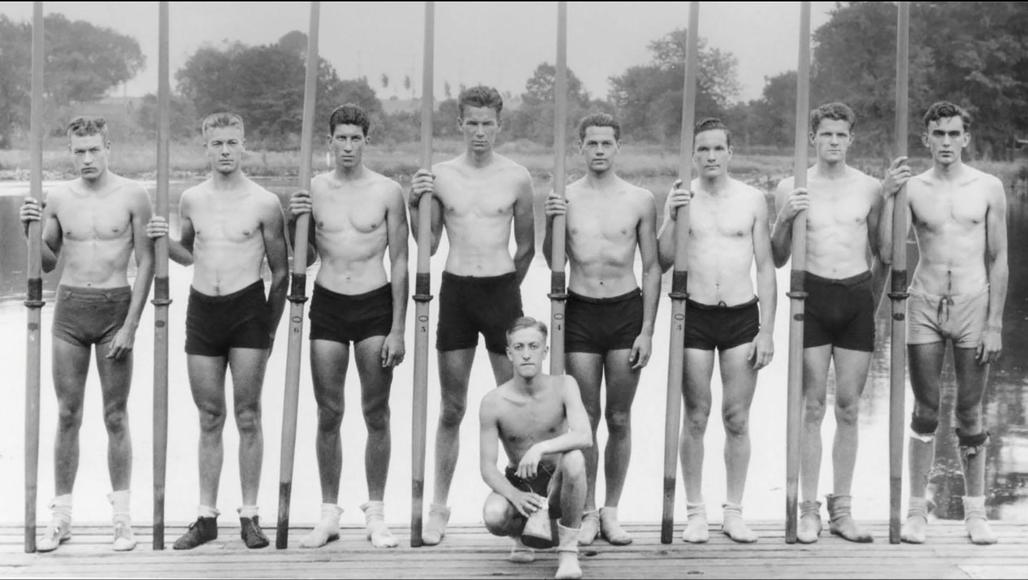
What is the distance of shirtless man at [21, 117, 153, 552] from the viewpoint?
21.1 feet

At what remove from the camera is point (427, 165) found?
6.48 metres

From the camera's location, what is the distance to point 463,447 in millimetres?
12836

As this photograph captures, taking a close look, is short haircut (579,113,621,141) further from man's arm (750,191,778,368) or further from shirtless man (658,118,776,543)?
man's arm (750,191,778,368)

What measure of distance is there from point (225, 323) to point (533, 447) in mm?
1748

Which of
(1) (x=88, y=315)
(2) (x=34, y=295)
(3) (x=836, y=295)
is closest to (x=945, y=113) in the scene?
(3) (x=836, y=295)

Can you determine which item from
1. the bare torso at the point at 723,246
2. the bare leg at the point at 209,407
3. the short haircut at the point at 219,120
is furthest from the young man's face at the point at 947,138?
the bare leg at the point at 209,407

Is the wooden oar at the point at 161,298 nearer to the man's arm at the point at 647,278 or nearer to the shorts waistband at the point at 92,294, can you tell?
the shorts waistband at the point at 92,294

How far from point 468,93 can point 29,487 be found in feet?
9.97

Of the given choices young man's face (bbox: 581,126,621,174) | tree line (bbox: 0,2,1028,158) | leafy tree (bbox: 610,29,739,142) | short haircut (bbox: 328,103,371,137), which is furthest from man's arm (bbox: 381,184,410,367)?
leafy tree (bbox: 610,29,739,142)

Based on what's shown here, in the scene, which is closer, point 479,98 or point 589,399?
point 479,98

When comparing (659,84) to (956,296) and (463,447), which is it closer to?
(463,447)

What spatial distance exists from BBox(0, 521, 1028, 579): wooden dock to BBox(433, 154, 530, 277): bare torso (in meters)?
1.47

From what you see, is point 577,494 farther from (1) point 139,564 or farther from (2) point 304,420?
(2) point 304,420

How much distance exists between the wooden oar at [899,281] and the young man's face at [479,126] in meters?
2.11
